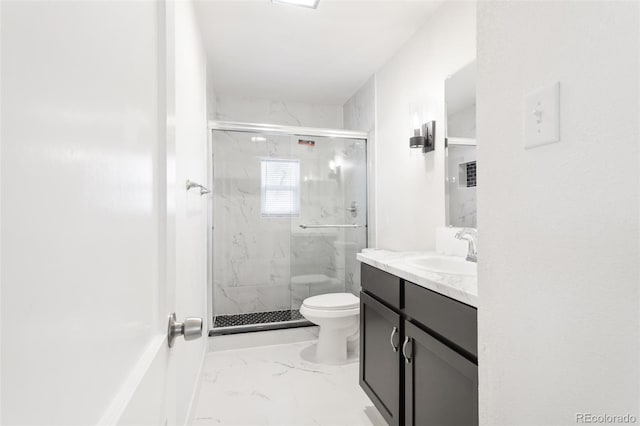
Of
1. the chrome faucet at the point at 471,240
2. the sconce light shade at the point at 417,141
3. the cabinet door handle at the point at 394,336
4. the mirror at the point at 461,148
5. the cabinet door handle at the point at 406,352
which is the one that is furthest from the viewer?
the sconce light shade at the point at 417,141

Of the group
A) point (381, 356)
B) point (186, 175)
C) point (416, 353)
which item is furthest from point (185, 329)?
point (381, 356)

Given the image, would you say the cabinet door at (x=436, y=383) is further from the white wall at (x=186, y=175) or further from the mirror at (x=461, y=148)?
the white wall at (x=186, y=175)

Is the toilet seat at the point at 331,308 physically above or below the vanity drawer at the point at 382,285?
below

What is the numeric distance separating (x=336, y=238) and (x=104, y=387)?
283 centimetres

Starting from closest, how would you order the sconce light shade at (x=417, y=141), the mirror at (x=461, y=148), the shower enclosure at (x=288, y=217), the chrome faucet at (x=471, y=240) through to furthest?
1. the chrome faucet at (x=471, y=240)
2. the mirror at (x=461, y=148)
3. the sconce light shade at (x=417, y=141)
4. the shower enclosure at (x=288, y=217)

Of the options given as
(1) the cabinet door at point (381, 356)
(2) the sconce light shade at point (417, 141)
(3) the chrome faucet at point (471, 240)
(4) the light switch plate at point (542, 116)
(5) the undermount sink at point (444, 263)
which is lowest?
(1) the cabinet door at point (381, 356)

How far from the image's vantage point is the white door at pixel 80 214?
0.72 feet

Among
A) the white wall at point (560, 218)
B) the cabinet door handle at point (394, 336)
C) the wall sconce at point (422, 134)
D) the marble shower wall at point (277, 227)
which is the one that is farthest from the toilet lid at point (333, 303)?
the white wall at point (560, 218)

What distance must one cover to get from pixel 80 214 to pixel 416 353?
1.30 meters

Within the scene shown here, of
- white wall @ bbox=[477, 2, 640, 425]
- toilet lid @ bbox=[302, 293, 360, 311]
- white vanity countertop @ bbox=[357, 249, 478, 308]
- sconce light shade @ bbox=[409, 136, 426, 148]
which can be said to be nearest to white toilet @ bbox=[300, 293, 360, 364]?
toilet lid @ bbox=[302, 293, 360, 311]

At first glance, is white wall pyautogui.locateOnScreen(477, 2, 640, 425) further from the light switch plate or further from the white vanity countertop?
the white vanity countertop

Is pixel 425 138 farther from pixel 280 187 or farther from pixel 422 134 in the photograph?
pixel 280 187

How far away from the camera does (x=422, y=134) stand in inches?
82.0

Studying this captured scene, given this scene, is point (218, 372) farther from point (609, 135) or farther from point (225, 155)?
point (609, 135)
